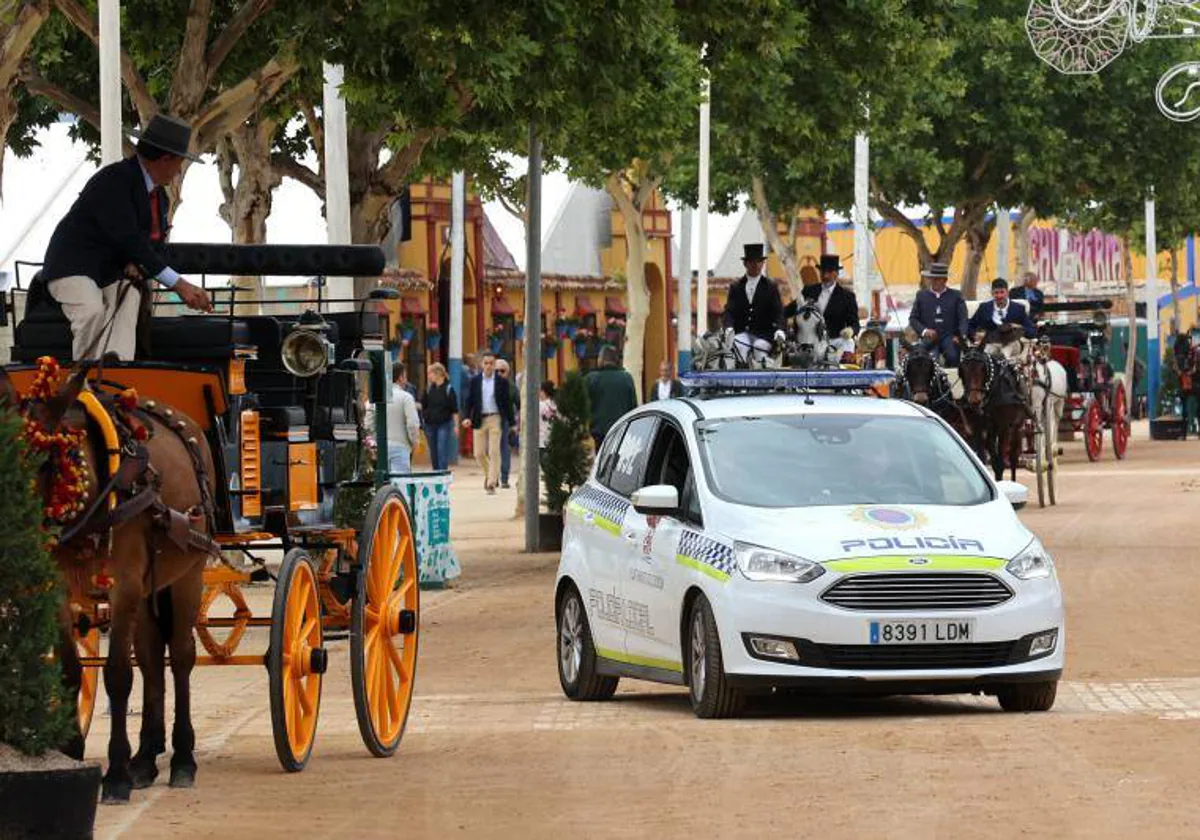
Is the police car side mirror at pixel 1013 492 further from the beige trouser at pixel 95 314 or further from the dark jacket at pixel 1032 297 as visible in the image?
the dark jacket at pixel 1032 297

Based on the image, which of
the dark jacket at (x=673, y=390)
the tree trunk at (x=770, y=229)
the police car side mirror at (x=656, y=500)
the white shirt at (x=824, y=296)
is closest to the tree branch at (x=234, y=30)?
the dark jacket at (x=673, y=390)

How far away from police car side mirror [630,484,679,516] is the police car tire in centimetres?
190

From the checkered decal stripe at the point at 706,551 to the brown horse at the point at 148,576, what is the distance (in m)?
3.16

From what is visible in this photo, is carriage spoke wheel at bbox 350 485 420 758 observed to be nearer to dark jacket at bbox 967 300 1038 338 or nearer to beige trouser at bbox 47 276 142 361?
beige trouser at bbox 47 276 142 361

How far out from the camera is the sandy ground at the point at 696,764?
10.2 metres

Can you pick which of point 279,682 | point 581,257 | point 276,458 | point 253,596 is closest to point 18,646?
point 279,682

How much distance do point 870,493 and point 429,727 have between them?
2.57 m

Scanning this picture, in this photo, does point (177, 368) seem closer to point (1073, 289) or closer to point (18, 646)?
point (18, 646)

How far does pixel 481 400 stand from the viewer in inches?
1662

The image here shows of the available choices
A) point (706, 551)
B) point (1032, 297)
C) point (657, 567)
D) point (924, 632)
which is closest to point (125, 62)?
point (657, 567)

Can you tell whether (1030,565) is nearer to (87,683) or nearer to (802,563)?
(802,563)

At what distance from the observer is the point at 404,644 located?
44.2 ft

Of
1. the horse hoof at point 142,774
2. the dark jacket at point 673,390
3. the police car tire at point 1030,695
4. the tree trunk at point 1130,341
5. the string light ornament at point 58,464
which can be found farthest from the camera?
the tree trunk at point 1130,341

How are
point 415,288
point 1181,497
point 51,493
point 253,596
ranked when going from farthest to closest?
point 415,288, point 1181,497, point 253,596, point 51,493
